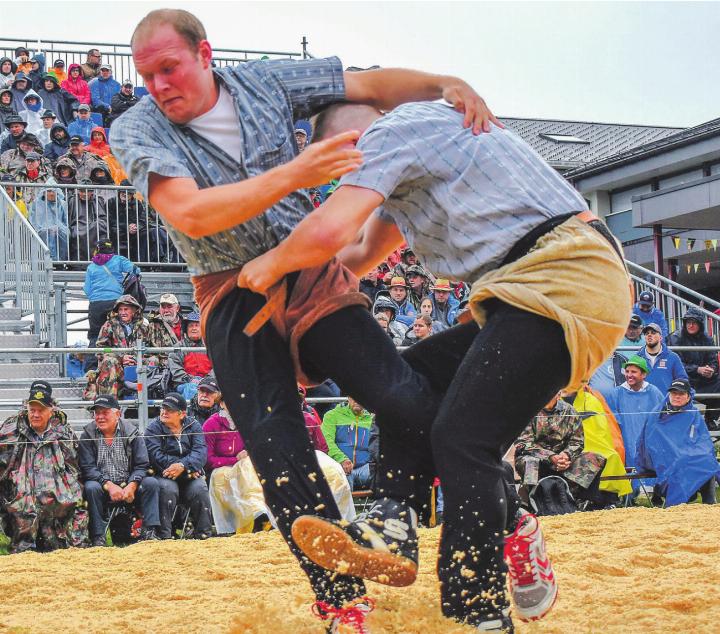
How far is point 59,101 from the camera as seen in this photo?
15.9 metres

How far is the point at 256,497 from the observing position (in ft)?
25.3

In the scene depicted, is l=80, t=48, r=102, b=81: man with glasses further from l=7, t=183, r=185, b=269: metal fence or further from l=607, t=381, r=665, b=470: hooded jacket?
l=607, t=381, r=665, b=470: hooded jacket

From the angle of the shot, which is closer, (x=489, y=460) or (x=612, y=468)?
(x=489, y=460)

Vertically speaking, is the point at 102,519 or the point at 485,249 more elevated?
the point at 485,249

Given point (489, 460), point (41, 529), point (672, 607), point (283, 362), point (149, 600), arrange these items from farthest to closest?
point (41, 529), point (149, 600), point (672, 607), point (283, 362), point (489, 460)

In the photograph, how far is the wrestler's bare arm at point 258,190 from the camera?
2936 millimetres

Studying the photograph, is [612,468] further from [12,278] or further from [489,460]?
[12,278]

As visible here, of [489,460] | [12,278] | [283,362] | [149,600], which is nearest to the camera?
[489,460]

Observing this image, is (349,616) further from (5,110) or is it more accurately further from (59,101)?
(59,101)

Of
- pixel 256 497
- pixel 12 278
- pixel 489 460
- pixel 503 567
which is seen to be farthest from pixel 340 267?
pixel 12 278

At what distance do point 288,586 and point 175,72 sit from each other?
239cm

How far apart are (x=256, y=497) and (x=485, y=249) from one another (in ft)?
16.2

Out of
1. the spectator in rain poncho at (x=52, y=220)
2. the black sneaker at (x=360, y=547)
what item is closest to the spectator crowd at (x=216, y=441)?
the spectator in rain poncho at (x=52, y=220)

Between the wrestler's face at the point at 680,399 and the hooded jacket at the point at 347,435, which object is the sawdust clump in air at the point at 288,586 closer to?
the hooded jacket at the point at 347,435
